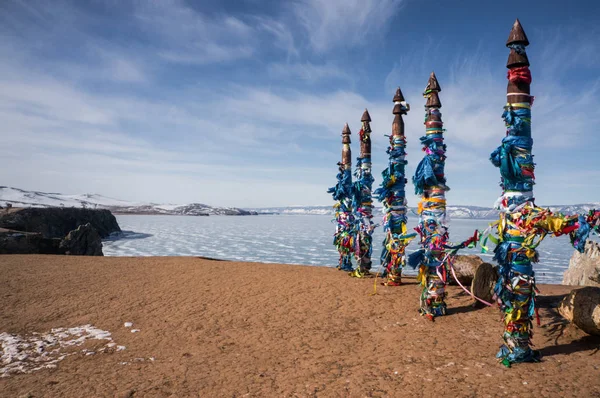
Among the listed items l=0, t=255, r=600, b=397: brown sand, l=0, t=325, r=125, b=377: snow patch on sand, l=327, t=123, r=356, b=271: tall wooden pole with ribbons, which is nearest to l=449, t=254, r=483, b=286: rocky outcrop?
l=0, t=255, r=600, b=397: brown sand

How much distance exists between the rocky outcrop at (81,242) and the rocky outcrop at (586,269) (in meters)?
27.4

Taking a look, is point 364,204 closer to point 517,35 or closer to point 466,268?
point 466,268

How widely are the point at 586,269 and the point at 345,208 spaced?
A: 36.2 ft

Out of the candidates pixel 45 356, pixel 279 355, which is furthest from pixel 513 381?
pixel 45 356

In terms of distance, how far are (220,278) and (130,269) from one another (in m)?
4.63

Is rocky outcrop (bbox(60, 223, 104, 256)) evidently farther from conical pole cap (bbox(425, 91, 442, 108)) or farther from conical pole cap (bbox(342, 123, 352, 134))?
conical pole cap (bbox(425, 91, 442, 108))

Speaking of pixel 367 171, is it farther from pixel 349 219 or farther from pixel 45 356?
pixel 45 356

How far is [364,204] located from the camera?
45.1ft

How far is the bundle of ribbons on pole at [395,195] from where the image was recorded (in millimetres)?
11312

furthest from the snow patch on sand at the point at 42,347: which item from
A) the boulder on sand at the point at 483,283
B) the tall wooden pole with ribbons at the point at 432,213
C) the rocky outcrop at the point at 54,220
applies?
the rocky outcrop at the point at 54,220

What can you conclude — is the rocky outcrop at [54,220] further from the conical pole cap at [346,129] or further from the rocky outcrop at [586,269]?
the rocky outcrop at [586,269]

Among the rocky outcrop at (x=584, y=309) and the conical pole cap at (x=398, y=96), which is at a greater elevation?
the conical pole cap at (x=398, y=96)

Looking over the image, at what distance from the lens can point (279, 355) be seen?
648 cm

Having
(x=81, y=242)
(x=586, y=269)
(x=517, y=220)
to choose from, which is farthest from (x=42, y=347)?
(x=586, y=269)
